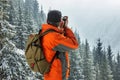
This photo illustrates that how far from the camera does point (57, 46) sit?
7.00 meters

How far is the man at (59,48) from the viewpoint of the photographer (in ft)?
22.9

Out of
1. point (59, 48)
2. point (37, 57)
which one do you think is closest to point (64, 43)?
point (59, 48)

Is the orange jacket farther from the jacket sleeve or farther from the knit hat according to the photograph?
the knit hat

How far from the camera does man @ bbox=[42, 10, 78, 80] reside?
6980 mm

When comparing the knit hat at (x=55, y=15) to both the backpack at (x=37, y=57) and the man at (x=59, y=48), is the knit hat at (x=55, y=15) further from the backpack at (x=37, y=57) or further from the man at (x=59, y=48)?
the backpack at (x=37, y=57)

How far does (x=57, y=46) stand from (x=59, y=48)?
5 cm

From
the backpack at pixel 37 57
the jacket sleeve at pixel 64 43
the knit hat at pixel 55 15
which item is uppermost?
the knit hat at pixel 55 15

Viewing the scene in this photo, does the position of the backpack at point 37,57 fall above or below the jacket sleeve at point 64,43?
below

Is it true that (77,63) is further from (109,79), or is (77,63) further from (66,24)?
(66,24)

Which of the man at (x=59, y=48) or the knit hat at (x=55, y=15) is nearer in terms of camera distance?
the man at (x=59, y=48)

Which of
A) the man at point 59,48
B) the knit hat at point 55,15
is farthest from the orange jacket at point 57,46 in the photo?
the knit hat at point 55,15

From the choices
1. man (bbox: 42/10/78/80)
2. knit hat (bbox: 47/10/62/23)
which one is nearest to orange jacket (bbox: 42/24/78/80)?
man (bbox: 42/10/78/80)

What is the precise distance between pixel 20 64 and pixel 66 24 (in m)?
13.9

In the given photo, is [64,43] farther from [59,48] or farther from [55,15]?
[55,15]
